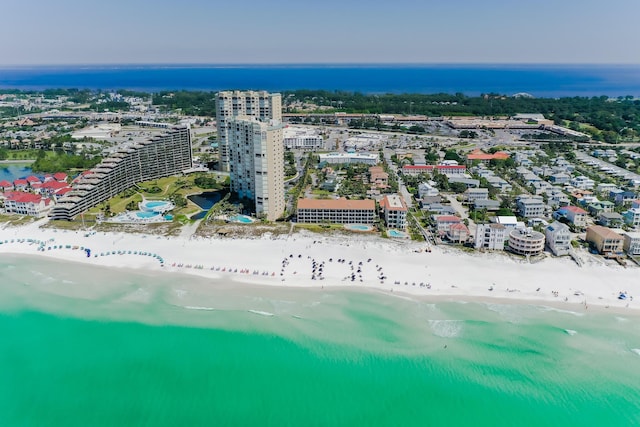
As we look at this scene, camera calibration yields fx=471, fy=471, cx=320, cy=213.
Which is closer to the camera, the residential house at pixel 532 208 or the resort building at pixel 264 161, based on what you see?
the resort building at pixel 264 161

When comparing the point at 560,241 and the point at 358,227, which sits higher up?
the point at 560,241

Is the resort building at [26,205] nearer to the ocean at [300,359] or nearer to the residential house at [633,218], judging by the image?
the ocean at [300,359]

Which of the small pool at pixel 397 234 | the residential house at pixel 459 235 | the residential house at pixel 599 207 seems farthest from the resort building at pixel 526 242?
the residential house at pixel 599 207

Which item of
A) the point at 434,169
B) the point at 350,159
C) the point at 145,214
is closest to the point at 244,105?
the point at 350,159

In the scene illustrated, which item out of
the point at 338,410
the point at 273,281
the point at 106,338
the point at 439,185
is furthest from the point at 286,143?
the point at 338,410

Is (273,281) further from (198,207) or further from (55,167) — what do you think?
(55,167)

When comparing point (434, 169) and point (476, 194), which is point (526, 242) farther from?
point (434, 169)

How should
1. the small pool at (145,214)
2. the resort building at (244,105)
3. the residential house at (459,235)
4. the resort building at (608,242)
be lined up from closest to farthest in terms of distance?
the resort building at (608,242), the residential house at (459,235), the small pool at (145,214), the resort building at (244,105)
